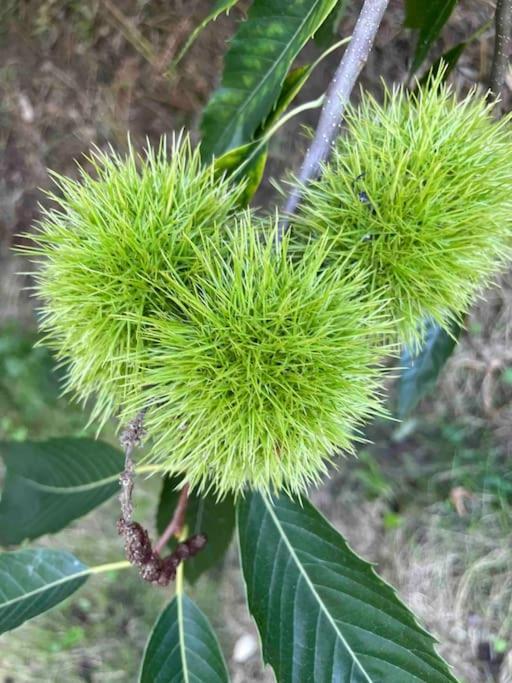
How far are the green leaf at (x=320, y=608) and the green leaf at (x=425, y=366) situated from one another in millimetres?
373

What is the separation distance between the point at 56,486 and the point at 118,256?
2.24ft

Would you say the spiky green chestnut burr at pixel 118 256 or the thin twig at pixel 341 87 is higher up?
the thin twig at pixel 341 87

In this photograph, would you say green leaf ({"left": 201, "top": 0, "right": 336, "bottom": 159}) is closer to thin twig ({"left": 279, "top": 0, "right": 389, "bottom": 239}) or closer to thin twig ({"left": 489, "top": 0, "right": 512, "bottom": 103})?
thin twig ({"left": 279, "top": 0, "right": 389, "bottom": 239})

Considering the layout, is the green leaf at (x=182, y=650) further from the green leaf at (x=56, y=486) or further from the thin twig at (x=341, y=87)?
the thin twig at (x=341, y=87)

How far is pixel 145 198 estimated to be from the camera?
0.60 m

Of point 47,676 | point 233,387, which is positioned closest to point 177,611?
point 233,387

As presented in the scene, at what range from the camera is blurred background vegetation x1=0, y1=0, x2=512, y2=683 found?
1609 millimetres

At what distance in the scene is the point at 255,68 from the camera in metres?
0.77

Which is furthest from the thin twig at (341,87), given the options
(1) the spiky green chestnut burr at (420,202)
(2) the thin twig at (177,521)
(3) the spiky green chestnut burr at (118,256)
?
(2) the thin twig at (177,521)

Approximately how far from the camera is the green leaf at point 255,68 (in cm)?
73

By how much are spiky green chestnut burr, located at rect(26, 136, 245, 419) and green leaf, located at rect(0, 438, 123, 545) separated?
1.63 feet

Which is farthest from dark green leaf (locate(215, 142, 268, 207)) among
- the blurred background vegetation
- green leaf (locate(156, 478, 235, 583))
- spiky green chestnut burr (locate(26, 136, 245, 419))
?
the blurred background vegetation

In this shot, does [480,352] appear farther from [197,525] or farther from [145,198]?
[145,198]

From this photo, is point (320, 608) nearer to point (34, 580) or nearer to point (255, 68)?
point (34, 580)
